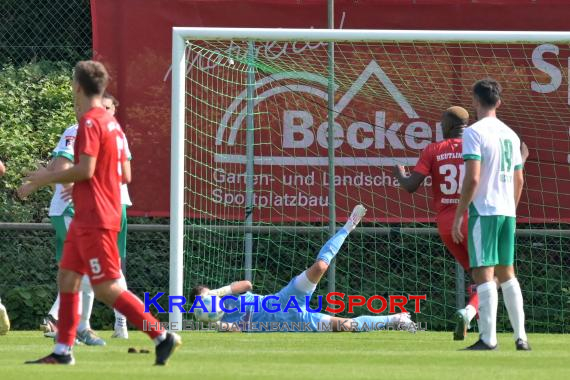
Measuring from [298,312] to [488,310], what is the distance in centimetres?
329

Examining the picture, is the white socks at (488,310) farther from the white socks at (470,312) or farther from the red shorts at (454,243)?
the white socks at (470,312)

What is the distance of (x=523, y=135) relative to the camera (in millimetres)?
14922

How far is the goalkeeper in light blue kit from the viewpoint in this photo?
1281 centimetres

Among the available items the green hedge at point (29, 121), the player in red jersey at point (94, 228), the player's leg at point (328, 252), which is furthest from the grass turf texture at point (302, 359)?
the green hedge at point (29, 121)

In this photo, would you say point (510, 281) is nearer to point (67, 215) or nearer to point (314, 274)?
point (314, 274)

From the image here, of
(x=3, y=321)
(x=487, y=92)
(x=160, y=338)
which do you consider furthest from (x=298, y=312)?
(x=160, y=338)

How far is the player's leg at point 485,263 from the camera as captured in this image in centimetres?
995

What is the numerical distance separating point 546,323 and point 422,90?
296 cm

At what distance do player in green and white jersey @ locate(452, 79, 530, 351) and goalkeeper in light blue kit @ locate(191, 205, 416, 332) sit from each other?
292 centimetres

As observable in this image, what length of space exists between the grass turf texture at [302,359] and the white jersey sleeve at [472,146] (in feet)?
4.67

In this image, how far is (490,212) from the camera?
9992 mm

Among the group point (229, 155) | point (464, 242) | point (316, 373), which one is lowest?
point (316, 373)

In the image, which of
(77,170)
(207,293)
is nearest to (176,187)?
(207,293)

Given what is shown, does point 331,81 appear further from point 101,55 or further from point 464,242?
point 464,242
